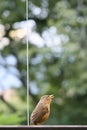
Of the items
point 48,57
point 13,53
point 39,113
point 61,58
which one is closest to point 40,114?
point 39,113

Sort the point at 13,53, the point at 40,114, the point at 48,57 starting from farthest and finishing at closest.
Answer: the point at 13,53 → the point at 48,57 → the point at 40,114

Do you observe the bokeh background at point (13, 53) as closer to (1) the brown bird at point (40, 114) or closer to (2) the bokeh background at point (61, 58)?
(2) the bokeh background at point (61, 58)

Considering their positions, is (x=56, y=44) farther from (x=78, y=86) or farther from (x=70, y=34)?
(x=78, y=86)

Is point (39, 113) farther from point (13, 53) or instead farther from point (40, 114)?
point (13, 53)

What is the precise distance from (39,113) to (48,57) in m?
3.76

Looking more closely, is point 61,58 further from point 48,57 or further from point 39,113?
point 39,113

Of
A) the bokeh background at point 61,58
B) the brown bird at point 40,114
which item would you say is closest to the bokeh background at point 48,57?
the bokeh background at point 61,58

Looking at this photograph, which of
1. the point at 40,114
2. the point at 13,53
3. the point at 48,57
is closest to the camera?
the point at 40,114

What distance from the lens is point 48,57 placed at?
5480 millimetres

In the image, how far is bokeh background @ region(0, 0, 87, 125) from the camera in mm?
5250

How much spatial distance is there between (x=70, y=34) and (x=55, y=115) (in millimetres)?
897

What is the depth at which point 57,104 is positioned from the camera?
5.48 metres

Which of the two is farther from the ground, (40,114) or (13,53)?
(40,114)

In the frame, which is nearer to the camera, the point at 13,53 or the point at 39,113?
the point at 39,113
